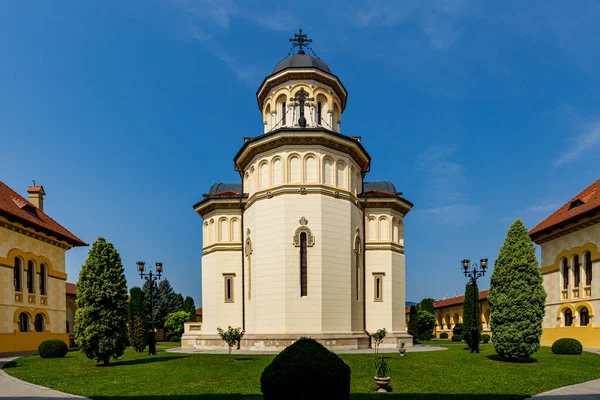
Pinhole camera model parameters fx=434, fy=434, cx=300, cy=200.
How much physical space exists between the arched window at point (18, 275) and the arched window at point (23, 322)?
6.25ft

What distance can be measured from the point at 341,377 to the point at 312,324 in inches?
574

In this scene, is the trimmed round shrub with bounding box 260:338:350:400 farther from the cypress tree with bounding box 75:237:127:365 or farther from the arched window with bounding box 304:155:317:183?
the arched window with bounding box 304:155:317:183

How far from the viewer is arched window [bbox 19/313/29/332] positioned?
2780 cm

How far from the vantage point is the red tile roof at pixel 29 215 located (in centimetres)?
2668

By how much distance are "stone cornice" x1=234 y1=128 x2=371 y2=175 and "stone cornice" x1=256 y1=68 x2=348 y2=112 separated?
202 inches

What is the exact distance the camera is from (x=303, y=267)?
23281mm

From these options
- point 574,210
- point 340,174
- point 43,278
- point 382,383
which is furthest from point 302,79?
point 43,278

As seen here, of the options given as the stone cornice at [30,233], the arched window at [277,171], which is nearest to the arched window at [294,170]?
the arched window at [277,171]

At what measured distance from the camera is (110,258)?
777 inches

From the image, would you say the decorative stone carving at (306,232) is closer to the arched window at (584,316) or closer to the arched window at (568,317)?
the arched window at (584,316)

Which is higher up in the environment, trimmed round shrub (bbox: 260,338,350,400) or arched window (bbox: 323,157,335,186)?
arched window (bbox: 323,157,335,186)

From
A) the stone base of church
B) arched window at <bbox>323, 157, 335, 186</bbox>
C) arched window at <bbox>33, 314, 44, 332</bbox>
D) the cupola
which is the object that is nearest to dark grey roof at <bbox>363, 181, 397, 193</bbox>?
the cupola

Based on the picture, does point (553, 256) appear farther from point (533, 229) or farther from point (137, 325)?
point (137, 325)

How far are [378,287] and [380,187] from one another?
7789 millimetres
